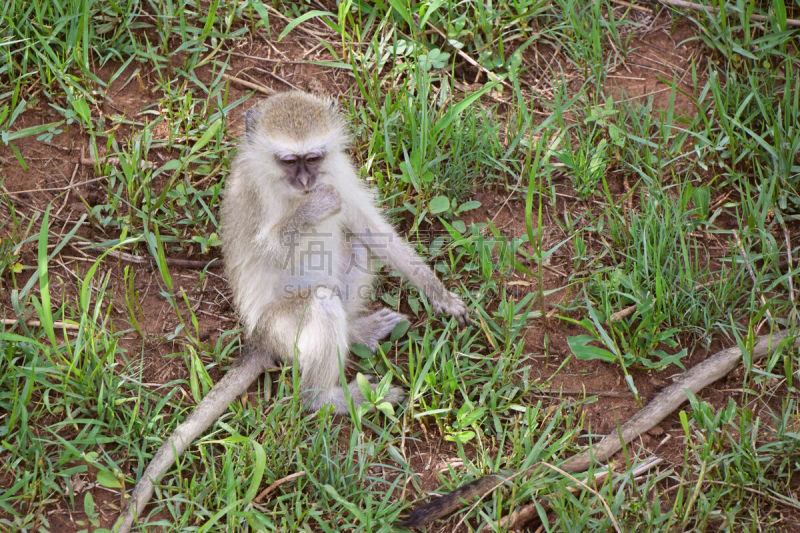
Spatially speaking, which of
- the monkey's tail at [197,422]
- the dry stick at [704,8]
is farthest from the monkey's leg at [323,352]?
the dry stick at [704,8]

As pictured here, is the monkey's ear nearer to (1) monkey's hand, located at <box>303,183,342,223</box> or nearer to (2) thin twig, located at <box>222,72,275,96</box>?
(1) monkey's hand, located at <box>303,183,342,223</box>

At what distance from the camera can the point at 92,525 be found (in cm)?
366

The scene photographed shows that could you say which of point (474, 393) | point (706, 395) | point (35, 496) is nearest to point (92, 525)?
point (35, 496)

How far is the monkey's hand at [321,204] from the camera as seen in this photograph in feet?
13.3

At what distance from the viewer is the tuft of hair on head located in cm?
398

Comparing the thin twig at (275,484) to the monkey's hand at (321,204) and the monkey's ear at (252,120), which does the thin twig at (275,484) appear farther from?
the monkey's ear at (252,120)

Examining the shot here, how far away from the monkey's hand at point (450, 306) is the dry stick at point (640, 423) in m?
0.92

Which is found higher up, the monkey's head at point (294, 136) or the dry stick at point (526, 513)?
the monkey's head at point (294, 136)

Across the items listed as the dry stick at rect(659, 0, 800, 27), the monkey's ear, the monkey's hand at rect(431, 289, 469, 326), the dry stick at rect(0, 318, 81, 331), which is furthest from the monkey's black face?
the dry stick at rect(659, 0, 800, 27)

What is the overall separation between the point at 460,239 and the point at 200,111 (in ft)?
5.61

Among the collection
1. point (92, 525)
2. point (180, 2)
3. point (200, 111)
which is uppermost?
point (180, 2)

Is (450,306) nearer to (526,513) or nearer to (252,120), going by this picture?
(526,513)

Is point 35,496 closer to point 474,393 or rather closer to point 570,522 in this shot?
point 474,393

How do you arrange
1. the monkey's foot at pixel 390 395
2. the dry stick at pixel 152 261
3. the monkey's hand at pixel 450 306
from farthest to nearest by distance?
the dry stick at pixel 152 261
the monkey's hand at pixel 450 306
the monkey's foot at pixel 390 395
